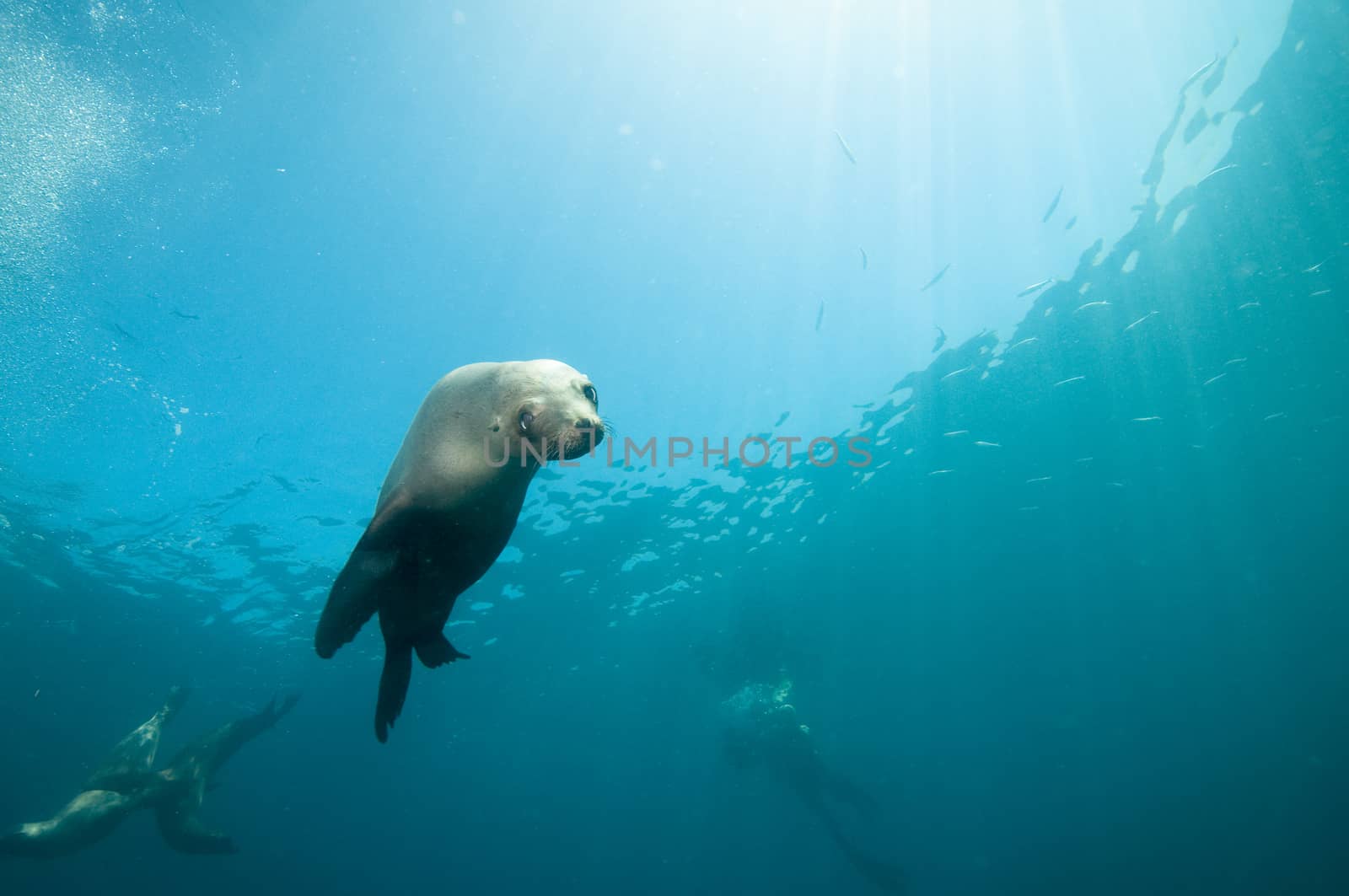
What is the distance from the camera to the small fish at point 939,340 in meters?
14.5

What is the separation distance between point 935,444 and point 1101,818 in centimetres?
5473

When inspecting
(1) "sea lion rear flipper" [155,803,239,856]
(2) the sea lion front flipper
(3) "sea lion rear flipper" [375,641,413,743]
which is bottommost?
(1) "sea lion rear flipper" [155,803,239,856]

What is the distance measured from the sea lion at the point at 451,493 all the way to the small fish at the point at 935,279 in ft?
44.2

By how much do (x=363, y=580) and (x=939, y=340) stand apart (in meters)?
15.8

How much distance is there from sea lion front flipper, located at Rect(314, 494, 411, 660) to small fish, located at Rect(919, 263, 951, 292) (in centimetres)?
1422

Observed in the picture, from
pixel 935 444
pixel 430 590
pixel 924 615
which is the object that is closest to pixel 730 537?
pixel 935 444

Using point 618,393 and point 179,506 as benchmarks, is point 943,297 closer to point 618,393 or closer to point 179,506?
point 618,393

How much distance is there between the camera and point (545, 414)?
6.70 ft

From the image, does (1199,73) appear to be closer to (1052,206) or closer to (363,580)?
(1052,206)

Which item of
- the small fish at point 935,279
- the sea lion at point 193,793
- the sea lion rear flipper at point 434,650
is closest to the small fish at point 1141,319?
the small fish at point 935,279

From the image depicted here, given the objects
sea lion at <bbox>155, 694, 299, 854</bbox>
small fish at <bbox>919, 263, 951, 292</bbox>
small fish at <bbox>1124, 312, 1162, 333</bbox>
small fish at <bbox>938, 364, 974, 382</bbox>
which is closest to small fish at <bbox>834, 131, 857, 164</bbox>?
small fish at <bbox>919, 263, 951, 292</bbox>

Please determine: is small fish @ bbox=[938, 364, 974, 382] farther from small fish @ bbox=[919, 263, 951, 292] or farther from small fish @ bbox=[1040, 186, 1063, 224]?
small fish @ bbox=[1040, 186, 1063, 224]

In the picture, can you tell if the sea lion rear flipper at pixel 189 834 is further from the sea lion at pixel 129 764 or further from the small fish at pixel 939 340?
the small fish at pixel 939 340

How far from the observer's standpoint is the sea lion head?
6.59 ft
